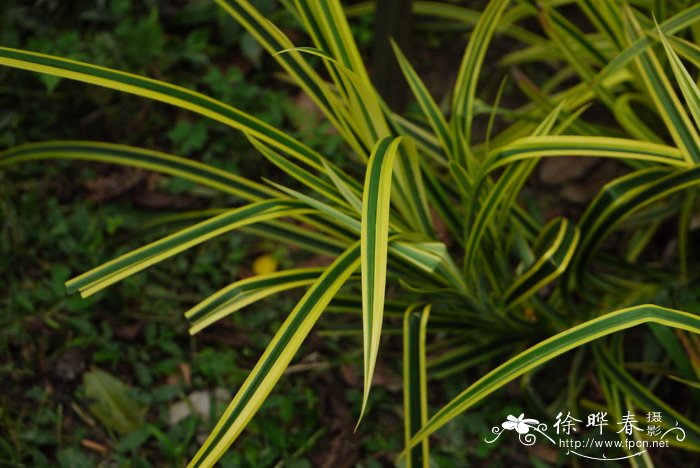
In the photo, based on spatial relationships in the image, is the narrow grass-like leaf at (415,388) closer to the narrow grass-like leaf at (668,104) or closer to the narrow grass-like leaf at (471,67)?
the narrow grass-like leaf at (471,67)

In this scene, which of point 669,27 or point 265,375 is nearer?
point 265,375

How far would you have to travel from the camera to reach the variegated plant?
108cm

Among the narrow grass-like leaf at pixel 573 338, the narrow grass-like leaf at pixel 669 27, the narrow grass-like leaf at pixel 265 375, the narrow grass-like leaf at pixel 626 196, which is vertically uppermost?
the narrow grass-like leaf at pixel 669 27

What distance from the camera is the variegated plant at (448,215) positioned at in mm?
1084

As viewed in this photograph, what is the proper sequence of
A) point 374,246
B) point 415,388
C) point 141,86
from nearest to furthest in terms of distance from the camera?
point 374,246
point 141,86
point 415,388

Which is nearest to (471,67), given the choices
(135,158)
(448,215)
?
(448,215)

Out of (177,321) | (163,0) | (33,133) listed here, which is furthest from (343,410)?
(163,0)

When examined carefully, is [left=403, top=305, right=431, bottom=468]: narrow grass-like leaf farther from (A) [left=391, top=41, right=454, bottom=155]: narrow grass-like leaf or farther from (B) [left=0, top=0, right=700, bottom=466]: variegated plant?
(A) [left=391, top=41, right=454, bottom=155]: narrow grass-like leaf

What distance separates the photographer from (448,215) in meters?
1.43

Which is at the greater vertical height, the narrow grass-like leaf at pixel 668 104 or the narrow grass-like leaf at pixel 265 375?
the narrow grass-like leaf at pixel 668 104

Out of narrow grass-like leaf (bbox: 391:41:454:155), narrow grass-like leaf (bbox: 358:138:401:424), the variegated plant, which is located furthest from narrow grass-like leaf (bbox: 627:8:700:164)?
narrow grass-like leaf (bbox: 358:138:401:424)

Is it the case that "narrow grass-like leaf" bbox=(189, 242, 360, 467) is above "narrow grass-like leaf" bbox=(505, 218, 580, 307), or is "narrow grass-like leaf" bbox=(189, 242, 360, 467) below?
below

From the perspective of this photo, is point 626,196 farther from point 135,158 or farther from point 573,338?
point 135,158

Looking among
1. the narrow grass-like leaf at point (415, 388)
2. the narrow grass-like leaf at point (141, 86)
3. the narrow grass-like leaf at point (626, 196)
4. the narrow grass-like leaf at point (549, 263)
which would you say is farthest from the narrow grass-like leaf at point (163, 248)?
the narrow grass-like leaf at point (626, 196)
